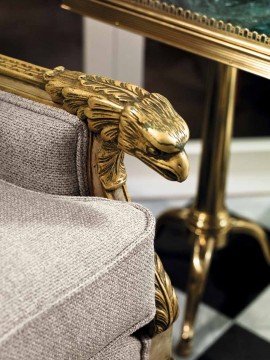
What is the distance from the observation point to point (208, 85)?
1088 millimetres

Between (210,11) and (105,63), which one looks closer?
(210,11)

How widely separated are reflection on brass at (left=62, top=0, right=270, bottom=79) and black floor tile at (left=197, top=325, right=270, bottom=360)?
0.54 metres

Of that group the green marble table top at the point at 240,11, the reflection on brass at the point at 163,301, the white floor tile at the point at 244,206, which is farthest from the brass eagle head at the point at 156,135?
the white floor tile at the point at 244,206

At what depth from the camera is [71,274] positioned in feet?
1.97

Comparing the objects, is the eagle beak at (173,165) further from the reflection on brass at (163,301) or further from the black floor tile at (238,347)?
the black floor tile at (238,347)

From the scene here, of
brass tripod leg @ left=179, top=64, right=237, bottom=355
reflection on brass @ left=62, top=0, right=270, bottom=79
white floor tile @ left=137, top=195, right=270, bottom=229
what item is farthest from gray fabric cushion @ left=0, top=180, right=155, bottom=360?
white floor tile @ left=137, top=195, right=270, bottom=229

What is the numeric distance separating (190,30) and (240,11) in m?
0.07

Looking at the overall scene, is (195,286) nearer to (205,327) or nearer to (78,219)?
(205,327)

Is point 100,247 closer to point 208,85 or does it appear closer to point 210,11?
point 210,11

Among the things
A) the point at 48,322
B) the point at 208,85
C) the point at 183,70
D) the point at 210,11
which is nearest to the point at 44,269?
the point at 48,322

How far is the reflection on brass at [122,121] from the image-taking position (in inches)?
25.2

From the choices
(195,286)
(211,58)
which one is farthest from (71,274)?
(195,286)

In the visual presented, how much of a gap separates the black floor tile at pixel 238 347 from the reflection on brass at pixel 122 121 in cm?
53

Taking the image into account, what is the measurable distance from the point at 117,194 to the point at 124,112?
0.12 metres
